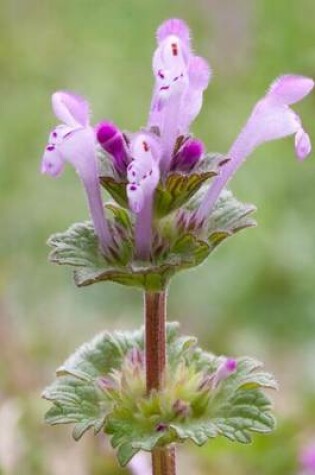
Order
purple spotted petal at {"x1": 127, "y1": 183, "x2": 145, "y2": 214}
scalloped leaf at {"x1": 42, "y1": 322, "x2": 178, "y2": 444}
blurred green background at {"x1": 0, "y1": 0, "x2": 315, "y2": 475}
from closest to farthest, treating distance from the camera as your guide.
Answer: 1. purple spotted petal at {"x1": 127, "y1": 183, "x2": 145, "y2": 214}
2. scalloped leaf at {"x1": 42, "y1": 322, "x2": 178, "y2": 444}
3. blurred green background at {"x1": 0, "y1": 0, "x2": 315, "y2": 475}

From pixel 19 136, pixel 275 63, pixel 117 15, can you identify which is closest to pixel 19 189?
pixel 19 136

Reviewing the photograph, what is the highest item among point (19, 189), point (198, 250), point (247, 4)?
point (247, 4)

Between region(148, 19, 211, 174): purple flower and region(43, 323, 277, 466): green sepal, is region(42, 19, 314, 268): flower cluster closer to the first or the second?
region(148, 19, 211, 174): purple flower

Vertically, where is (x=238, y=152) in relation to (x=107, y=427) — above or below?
above

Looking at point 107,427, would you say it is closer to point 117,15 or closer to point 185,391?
point 185,391

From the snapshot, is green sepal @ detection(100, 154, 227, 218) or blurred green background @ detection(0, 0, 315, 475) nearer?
green sepal @ detection(100, 154, 227, 218)

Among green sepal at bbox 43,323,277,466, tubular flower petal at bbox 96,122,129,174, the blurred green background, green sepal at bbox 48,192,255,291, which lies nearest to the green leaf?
green sepal at bbox 43,323,277,466

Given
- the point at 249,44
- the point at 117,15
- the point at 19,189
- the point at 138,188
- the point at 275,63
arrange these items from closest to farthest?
the point at 138,188, the point at 275,63, the point at 19,189, the point at 249,44, the point at 117,15
